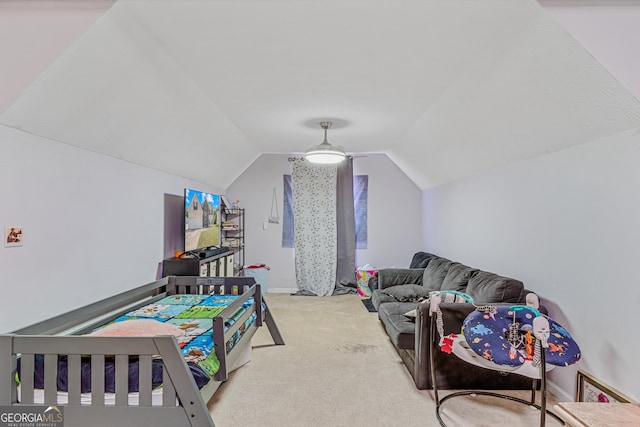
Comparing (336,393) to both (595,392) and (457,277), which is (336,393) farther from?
(457,277)

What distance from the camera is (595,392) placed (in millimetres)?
2291

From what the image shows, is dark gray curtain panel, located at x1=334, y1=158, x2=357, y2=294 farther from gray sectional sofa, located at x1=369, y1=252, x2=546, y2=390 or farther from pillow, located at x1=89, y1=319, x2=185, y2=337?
pillow, located at x1=89, y1=319, x2=185, y2=337

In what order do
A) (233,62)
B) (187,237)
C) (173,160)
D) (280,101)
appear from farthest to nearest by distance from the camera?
1. (187,237)
2. (173,160)
3. (280,101)
4. (233,62)

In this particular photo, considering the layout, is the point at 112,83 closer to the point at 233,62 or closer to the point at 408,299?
the point at 233,62

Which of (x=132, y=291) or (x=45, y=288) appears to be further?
(x=132, y=291)

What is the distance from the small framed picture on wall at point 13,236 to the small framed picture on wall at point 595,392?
342 centimetres

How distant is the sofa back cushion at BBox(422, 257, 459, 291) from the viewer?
4.37 m

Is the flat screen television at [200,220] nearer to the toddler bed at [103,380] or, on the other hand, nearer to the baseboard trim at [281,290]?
the baseboard trim at [281,290]

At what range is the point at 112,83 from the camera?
2.32 m

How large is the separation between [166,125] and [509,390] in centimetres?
340

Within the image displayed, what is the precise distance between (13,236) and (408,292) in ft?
12.3

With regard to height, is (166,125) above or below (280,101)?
below

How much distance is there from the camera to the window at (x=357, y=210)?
6.54m

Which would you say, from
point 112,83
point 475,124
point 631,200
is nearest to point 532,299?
point 631,200
